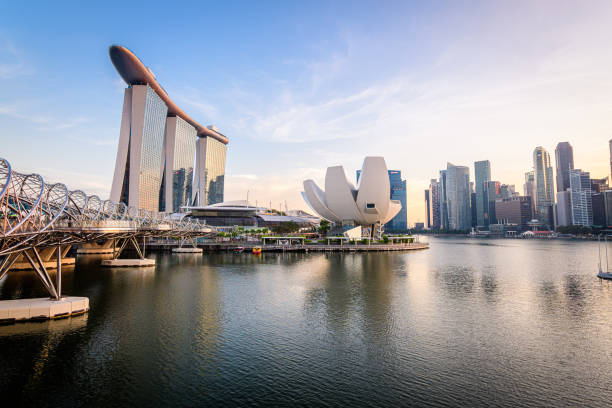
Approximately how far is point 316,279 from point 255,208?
213 feet

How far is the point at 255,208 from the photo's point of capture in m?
90.1

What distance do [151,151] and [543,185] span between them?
19193 centimetres

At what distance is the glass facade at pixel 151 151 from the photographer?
84625mm

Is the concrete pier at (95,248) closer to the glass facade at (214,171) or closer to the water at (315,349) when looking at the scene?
the water at (315,349)

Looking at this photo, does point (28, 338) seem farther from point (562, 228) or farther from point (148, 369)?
point (562, 228)

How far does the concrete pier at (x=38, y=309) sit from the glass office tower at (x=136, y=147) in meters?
74.4

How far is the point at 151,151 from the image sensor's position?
88.1 m

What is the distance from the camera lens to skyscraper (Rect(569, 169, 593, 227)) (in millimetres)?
135250

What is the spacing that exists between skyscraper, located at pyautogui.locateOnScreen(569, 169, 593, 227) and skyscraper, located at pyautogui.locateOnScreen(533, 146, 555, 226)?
25048 mm

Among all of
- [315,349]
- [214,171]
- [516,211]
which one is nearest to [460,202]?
[516,211]

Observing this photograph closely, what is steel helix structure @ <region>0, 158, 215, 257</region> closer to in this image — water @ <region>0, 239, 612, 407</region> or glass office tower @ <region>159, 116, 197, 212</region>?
water @ <region>0, 239, 612, 407</region>

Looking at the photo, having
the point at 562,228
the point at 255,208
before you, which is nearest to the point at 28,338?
the point at 255,208

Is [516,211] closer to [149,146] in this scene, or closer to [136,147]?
[149,146]

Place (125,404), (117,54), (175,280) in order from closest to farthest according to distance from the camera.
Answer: (125,404), (175,280), (117,54)
